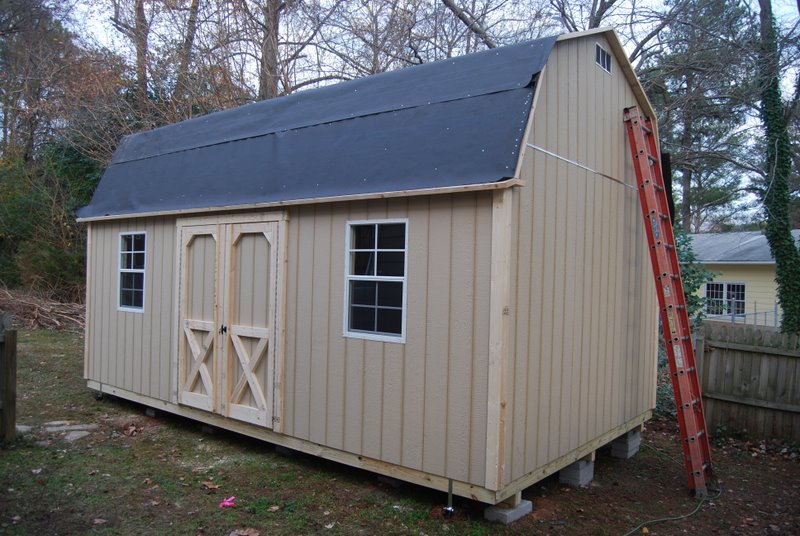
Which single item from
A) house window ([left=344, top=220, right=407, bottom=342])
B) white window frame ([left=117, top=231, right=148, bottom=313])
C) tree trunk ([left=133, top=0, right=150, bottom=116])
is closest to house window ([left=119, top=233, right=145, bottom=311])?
white window frame ([left=117, top=231, right=148, bottom=313])

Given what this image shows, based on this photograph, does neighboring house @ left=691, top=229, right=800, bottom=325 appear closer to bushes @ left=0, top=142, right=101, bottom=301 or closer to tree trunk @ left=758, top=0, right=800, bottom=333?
tree trunk @ left=758, top=0, right=800, bottom=333

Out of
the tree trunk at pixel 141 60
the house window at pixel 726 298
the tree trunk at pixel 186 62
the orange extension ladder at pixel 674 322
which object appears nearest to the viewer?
the orange extension ladder at pixel 674 322

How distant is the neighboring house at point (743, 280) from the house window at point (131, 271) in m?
17.8

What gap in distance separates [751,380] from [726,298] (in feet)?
51.8

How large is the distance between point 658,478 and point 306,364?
3807mm

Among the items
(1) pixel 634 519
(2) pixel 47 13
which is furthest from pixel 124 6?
(1) pixel 634 519

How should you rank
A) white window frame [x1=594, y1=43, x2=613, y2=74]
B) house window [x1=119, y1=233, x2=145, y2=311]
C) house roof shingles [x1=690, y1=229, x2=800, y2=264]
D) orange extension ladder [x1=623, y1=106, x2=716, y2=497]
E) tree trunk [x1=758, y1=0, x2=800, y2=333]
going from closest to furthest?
orange extension ladder [x1=623, y1=106, x2=716, y2=497], white window frame [x1=594, y1=43, x2=613, y2=74], house window [x1=119, y1=233, x2=145, y2=311], tree trunk [x1=758, y1=0, x2=800, y2=333], house roof shingles [x1=690, y1=229, x2=800, y2=264]

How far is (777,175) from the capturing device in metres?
12.0

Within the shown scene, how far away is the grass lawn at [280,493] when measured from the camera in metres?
4.55

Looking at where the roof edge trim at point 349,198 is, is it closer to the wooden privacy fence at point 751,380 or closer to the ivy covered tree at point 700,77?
the wooden privacy fence at point 751,380

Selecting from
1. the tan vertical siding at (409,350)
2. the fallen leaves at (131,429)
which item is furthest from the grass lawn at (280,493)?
the tan vertical siding at (409,350)

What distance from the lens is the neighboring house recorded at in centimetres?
2005

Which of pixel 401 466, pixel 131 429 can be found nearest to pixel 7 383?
pixel 131 429

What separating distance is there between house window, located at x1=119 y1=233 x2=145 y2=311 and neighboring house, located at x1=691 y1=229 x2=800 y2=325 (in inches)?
701
